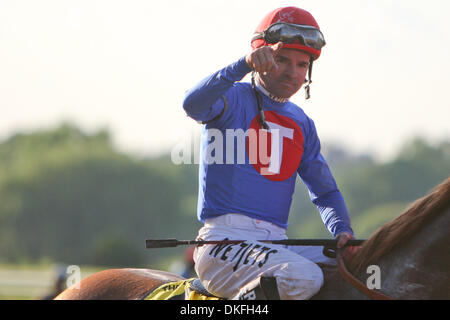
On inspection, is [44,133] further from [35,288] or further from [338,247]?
[338,247]

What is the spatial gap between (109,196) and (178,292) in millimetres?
49179

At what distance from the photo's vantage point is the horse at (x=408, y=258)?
9.87 ft

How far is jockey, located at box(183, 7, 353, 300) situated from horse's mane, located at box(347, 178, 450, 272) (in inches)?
7.8

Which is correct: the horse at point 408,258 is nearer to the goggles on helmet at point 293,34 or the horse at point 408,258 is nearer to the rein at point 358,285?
the rein at point 358,285

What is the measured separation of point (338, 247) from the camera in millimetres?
3373

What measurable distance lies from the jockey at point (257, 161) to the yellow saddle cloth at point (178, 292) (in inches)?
7.8

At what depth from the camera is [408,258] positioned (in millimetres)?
3062

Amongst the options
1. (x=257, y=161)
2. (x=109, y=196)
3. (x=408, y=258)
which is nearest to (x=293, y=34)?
(x=257, y=161)
